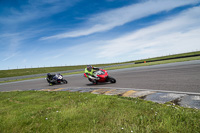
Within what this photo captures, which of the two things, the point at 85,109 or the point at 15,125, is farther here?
the point at 85,109

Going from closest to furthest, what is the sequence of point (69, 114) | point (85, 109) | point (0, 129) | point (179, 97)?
point (0, 129) → point (69, 114) → point (85, 109) → point (179, 97)

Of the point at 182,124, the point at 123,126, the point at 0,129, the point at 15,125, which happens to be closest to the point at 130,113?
the point at 123,126

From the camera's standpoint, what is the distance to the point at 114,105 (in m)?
5.04

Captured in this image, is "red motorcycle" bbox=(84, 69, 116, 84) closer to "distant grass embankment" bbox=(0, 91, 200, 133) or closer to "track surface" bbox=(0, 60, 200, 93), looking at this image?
"track surface" bbox=(0, 60, 200, 93)

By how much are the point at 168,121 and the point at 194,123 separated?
1.76 ft

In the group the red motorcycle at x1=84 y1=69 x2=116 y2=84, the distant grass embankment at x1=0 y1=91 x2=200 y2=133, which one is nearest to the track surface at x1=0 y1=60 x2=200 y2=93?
the red motorcycle at x1=84 y1=69 x2=116 y2=84

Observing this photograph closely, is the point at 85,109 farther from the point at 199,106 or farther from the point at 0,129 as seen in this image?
the point at 199,106

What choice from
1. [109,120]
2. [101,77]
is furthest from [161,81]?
[109,120]

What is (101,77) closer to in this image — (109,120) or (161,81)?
(161,81)

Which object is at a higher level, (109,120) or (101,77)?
(101,77)

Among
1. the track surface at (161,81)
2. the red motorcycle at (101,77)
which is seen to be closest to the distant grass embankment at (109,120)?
the track surface at (161,81)

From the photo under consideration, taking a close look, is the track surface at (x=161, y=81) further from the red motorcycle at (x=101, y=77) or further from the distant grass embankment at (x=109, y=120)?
the distant grass embankment at (x=109, y=120)

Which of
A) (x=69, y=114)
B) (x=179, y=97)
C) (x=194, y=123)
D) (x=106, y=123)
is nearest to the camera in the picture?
(x=194, y=123)

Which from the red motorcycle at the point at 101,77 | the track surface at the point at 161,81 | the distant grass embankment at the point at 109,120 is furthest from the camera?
the red motorcycle at the point at 101,77
